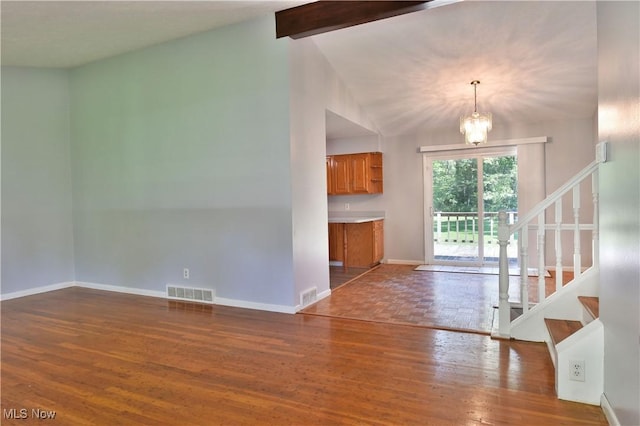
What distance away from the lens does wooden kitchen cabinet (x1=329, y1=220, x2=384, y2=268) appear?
6.50 m

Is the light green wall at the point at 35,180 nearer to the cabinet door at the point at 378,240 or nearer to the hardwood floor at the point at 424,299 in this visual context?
the hardwood floor at the point at 424,299

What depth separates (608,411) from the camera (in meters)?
1.92

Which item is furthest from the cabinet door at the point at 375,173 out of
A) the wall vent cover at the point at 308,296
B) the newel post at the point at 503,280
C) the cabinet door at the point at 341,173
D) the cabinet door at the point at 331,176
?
the newel post at the point at 503,280

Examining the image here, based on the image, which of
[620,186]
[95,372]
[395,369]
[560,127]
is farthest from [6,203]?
[560,127]

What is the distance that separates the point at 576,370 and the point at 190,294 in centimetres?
381

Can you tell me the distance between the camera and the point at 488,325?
3359 mm

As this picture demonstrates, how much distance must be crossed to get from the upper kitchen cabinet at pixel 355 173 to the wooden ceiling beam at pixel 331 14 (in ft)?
10.1

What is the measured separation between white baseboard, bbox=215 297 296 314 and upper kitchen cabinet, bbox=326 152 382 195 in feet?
10.8

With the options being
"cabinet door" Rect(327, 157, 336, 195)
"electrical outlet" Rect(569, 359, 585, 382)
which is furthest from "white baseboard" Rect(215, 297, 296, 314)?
"cabinet door" Rect(327, 157, 336, 195)

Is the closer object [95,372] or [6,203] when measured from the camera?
[95,372]

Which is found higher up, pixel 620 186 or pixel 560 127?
pixel 560 127

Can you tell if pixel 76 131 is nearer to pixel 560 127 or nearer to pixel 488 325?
pixel 488 325

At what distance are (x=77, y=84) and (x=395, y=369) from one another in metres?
5.62

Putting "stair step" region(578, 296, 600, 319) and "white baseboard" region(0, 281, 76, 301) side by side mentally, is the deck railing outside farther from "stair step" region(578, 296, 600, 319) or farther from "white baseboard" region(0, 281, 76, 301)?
"white baseboard" region(0, 281, 76, 301)
